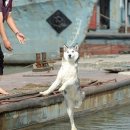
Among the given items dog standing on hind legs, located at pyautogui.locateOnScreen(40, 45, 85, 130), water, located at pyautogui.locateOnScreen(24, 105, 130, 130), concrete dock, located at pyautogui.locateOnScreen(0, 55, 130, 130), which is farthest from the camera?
→ water, located at pyautogui.locateOnScreen(24, 105, 130, 130)

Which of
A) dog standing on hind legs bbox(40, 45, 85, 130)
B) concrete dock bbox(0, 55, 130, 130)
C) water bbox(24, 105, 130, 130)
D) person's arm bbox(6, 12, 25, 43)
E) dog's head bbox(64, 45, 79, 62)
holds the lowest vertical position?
water bbox(24, 105, 130, 130)

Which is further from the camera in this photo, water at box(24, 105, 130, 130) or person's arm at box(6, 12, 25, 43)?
water at box(24, 105, 130, 130)

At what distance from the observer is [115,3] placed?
3269 cm

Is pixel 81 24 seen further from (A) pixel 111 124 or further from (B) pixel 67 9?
(A) pixel 111 124

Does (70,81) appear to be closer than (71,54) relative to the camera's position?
No

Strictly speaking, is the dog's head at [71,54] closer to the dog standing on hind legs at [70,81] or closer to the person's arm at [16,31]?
the dog standing on hind legs at [70,81]

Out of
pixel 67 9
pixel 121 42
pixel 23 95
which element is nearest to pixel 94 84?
pixel 23 95

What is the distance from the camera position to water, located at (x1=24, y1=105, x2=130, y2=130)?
9.51 meters

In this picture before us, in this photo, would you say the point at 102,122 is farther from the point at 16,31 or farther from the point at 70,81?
the point at 16,31

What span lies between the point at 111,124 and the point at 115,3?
2315cm

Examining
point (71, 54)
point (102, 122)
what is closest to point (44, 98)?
point (71, 54)

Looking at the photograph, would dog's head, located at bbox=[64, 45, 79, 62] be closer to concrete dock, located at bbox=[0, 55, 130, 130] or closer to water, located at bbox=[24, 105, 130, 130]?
concrete dock, located at bbox=[0, 55, 130, 130]

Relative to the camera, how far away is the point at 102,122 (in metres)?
A: 10.2

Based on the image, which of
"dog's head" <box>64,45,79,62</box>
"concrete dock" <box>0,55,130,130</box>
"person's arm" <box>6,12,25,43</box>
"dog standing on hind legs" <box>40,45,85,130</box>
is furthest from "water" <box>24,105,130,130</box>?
"person's arm" <box>6,12,25,43</box>
